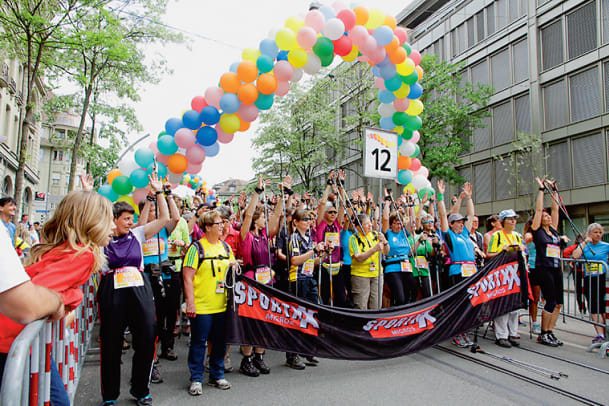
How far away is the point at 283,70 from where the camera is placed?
6.81m

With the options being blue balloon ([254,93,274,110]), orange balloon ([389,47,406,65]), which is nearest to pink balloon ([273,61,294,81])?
blue balloon ([254,93,274,110])

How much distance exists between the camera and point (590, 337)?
23.1 ft

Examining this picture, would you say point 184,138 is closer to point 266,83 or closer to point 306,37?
point 266,83

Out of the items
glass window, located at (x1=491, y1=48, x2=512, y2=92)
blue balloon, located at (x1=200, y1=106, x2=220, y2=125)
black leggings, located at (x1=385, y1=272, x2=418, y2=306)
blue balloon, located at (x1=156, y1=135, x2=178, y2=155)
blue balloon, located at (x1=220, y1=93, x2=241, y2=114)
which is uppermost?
glass window, located at (x1=491, y1=48, x2=512, y2=92)

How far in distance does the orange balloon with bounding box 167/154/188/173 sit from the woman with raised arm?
223 inches

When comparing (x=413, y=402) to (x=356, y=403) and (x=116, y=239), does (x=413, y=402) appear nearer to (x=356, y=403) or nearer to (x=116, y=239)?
(x=356, y=403)

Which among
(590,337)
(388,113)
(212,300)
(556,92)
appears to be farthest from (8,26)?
(556,92)

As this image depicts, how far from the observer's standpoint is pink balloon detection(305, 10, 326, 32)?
6773 millimetres

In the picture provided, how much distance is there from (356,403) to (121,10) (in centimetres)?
1603

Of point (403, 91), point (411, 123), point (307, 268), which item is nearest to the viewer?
point (307, 268)

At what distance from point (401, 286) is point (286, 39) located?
14.2 feet

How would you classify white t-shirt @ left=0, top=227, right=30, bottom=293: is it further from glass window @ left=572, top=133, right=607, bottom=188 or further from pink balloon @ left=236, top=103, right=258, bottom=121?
glass window @ left=572, top=133, right=607, bottom=188

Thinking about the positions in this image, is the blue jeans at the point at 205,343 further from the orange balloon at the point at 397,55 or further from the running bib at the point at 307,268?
the orange balloon at the point at 397,55

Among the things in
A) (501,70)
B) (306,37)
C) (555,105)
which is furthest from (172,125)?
(501,70)
